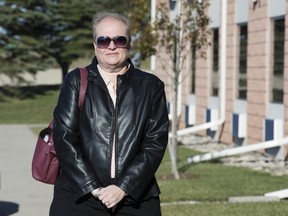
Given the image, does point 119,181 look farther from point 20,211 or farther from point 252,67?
point 252,67

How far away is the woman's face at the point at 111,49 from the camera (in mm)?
4324

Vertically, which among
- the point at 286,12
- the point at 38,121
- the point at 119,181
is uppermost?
the point at 286,12

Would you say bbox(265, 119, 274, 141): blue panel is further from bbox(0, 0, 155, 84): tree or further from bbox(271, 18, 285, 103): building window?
bbox(0, 0, 155, 84): tree

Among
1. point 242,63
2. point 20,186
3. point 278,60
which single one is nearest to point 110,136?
point 20,186

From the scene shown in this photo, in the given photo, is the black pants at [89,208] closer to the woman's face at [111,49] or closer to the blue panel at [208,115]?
the woman's face at [111,49]

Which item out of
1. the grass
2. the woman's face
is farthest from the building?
the woman's face

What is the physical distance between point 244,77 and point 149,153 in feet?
48.9

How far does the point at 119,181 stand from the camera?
4184 millimetres

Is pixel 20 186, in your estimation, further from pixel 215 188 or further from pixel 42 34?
pixel 42 34

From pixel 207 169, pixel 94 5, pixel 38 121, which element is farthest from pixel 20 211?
pixel 94 5

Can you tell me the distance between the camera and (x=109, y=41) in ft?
14.1

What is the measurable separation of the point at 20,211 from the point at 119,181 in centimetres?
596

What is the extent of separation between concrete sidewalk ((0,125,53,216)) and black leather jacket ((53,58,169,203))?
5461mm

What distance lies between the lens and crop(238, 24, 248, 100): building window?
1888 centimetres
